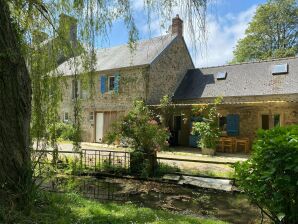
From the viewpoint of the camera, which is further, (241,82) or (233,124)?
(241,82)

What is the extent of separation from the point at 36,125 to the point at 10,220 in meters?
1.89

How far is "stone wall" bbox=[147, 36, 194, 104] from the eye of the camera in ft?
60.6

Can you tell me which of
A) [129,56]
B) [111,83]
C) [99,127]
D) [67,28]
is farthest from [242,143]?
[67,28]

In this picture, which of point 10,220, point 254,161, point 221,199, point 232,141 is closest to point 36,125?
point 10,220

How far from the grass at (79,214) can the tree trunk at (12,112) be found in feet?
1.29

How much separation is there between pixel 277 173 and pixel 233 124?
1326cm

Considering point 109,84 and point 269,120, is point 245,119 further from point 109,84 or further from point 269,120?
point 109,84

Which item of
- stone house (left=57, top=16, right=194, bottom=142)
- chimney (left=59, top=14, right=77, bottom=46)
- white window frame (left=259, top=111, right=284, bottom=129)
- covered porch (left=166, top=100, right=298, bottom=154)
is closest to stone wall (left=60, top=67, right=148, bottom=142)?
stone house (left=57, top=16, right=194, bottom=142)

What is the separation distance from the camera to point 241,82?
17594 mm

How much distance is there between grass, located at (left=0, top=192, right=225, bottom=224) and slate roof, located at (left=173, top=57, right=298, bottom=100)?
12.6m

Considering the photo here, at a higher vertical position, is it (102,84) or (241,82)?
(102,84)

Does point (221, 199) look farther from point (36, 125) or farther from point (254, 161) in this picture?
point (36, 125)

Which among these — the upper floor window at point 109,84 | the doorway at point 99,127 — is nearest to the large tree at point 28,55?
the upper floor window at point 109,84

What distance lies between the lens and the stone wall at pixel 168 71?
60.6 feet
